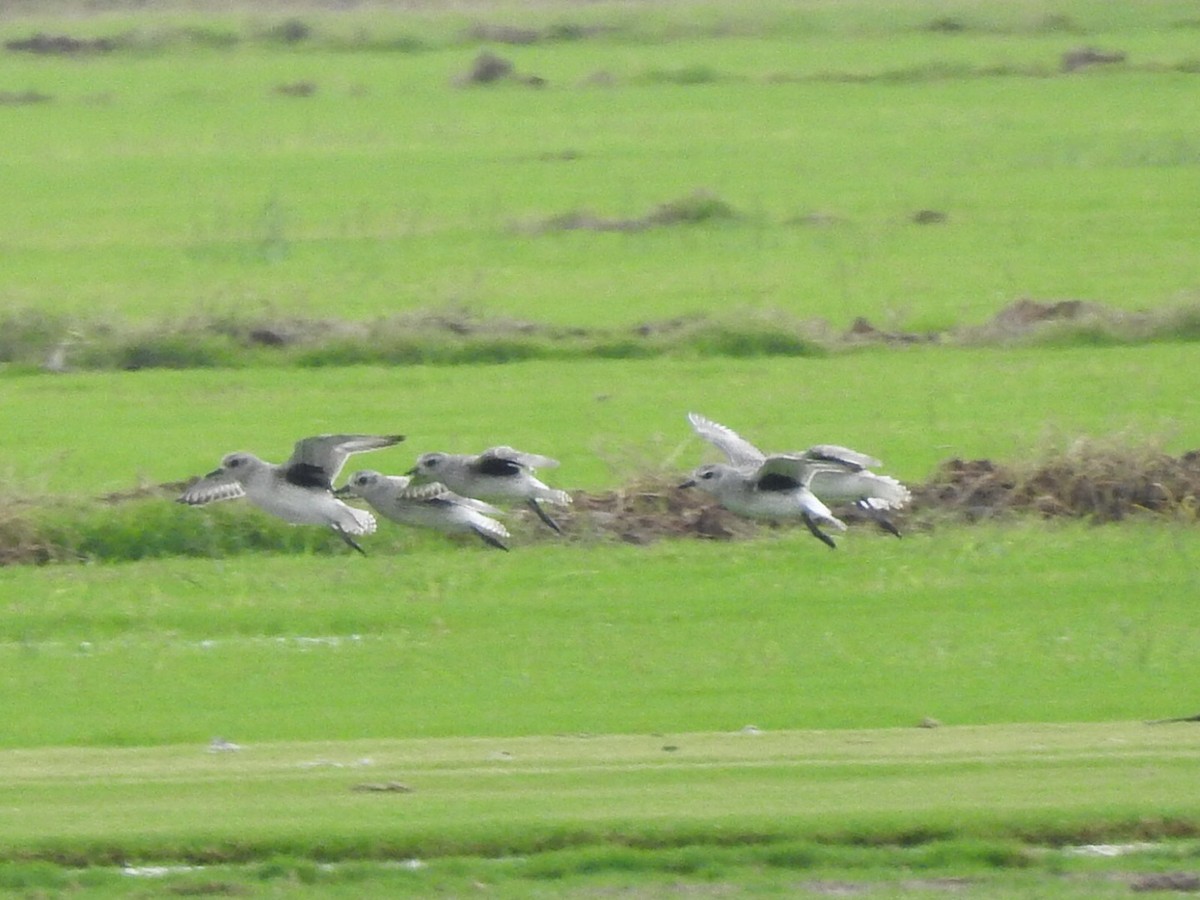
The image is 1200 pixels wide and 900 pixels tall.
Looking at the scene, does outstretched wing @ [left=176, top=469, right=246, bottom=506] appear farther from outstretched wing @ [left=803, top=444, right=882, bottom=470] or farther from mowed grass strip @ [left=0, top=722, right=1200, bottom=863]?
outstretched wing @ [left=803, top=444, right=882, bottom=470]

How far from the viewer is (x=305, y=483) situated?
1459cm

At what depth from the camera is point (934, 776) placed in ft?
41.8

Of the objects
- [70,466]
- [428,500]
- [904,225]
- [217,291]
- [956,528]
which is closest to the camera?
[428,500]

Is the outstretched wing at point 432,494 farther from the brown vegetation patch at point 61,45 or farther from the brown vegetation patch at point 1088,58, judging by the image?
the brown vegetation patch at point 61,45

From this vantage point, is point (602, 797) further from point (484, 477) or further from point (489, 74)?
point (489, 74)

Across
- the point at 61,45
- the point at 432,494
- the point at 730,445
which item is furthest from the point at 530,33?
the point at 432,494

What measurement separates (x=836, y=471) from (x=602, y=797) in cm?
328

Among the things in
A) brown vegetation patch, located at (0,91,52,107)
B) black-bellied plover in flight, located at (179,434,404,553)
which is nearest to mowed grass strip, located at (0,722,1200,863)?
black-bellied plover in flight, located at (179,434,404,553)

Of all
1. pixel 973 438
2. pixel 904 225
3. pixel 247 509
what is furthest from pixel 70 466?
pixel 904 225

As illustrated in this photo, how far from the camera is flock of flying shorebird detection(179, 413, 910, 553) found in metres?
14.4

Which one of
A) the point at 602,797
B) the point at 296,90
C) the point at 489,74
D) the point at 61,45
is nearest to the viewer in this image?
the point at 602,797

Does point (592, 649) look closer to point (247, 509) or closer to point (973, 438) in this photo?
point (247, 509)

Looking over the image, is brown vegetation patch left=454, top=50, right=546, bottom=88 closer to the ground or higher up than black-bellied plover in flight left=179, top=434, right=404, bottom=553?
closer to the ground

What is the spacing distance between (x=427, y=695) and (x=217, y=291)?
19.3 metres
